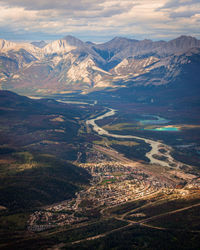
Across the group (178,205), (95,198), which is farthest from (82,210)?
(178,205)

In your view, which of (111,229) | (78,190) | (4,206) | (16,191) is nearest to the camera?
(111,229)

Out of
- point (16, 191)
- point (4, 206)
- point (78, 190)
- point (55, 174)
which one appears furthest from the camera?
point (55, 174)

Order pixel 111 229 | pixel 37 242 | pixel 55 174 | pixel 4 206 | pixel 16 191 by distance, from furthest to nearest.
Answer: pixel 55 174 → pixel 16 191 → pixel 4 206 → pixel 111 229 → pixel 37 242

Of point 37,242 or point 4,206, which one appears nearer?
point 37,242

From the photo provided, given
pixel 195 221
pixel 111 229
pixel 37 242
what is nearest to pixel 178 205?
pixel 195 221

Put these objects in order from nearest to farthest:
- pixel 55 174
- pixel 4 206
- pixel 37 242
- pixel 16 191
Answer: pixel 37 242
pixel 4 206
pixel 16 191
pixel 55 174

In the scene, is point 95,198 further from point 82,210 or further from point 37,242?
point 37,242

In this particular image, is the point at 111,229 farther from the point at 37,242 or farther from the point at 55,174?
the point at 55,174

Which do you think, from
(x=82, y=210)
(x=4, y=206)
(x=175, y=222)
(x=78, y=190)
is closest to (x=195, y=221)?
(x=175, y=222)

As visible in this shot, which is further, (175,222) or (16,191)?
(16,191)
